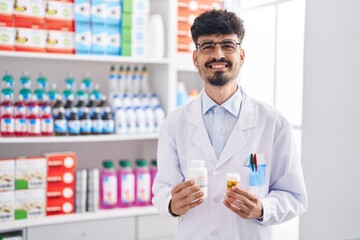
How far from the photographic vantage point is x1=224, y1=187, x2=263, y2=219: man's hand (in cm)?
152

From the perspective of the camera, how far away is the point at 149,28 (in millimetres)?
3201

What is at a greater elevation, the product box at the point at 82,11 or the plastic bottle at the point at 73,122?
the product box at the point at 82,11

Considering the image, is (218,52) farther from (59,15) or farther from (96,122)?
(59,15)

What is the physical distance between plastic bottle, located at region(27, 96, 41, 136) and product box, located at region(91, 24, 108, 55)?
57 cm

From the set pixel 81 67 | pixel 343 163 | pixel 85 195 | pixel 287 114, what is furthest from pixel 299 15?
pixel 85 195

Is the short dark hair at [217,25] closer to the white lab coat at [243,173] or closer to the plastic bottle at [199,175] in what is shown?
the white lab coat at [243,173]

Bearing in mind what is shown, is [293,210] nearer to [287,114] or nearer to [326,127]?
[326,127]

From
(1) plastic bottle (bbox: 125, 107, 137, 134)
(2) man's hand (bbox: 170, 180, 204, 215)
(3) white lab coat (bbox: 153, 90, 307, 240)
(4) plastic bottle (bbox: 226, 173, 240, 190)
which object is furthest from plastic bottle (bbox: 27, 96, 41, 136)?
(4) plastic bottle (bbox: 226, 173, 240, 190)

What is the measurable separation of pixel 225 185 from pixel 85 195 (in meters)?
1.52

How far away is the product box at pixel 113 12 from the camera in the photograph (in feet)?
9.98

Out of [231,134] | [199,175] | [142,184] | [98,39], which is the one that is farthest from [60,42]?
[199,175]

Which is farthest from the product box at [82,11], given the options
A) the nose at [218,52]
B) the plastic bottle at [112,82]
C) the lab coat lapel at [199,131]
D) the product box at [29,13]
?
the nose at [218,52]

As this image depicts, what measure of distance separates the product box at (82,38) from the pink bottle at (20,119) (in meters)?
0.53

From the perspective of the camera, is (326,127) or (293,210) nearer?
(293,210)
